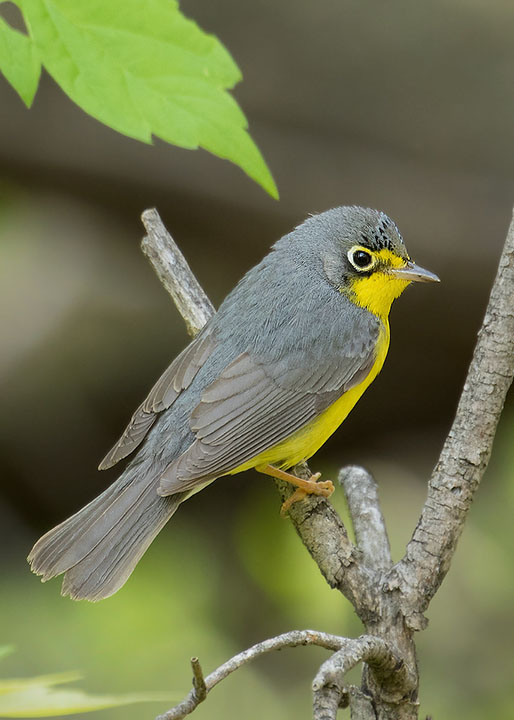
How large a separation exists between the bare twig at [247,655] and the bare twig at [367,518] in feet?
1.69

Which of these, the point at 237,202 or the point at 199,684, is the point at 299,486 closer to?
the point at 199,684

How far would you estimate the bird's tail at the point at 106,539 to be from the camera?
118 inches

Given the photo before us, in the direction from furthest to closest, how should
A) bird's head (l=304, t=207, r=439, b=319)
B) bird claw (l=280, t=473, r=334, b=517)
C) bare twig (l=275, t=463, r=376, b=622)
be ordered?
bird's head (l=304, t=207, r=439, b=319) < bird claw (l=280, t=473, r=334, b=517) < bare twig (l=275, t=463, r=376, b=622)

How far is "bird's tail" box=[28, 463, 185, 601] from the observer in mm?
2996

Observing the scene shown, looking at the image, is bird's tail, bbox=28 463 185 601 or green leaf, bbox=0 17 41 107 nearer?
green leaf, bbox=0 17 41 107

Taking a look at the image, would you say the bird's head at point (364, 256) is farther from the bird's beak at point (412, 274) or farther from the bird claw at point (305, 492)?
the bird claw at point (305, 492)

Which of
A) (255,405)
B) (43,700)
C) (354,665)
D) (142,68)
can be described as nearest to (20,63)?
(142,68)

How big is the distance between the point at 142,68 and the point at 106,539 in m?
1.88

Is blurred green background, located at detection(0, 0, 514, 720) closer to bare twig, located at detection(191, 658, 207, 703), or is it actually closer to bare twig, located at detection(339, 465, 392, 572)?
bare twig, located at detection(339, 465, 392, 572)

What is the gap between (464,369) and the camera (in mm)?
7129

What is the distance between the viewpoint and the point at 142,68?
174cm

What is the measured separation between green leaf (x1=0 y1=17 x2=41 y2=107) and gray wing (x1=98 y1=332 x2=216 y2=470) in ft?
6.30

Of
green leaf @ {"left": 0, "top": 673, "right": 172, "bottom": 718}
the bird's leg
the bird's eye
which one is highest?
the bird's eye

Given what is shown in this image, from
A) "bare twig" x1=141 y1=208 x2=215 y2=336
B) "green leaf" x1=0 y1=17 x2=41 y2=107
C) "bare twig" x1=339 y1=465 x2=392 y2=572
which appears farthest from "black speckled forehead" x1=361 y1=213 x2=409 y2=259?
"green leaf" x1=0 y1=17 x2=41 y2=107
